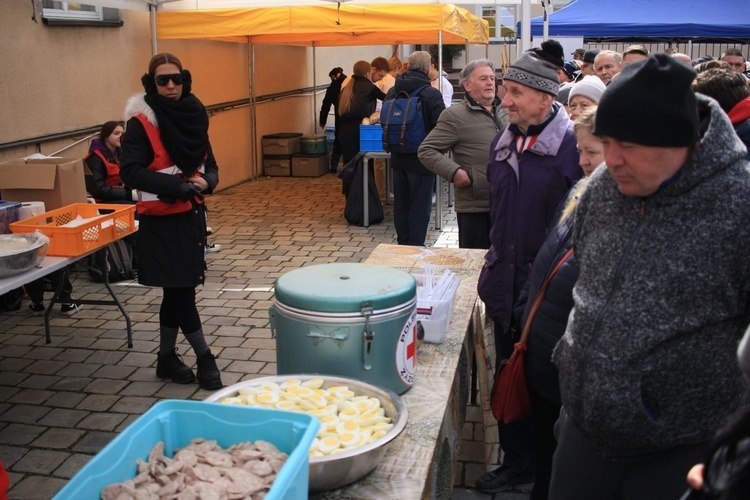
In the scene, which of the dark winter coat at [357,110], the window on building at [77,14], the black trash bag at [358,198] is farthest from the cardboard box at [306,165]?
the window on building at [77,14]

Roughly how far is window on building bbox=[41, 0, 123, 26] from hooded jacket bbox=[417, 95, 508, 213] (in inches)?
152

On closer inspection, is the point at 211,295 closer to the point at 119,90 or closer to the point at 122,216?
the point at 122,216

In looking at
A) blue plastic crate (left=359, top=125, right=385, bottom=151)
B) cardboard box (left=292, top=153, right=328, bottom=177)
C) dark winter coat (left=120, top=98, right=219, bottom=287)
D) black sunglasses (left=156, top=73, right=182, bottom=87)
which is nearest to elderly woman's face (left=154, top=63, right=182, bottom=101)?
black sunglasses (left=156, top=73, right=182, bottom=87)

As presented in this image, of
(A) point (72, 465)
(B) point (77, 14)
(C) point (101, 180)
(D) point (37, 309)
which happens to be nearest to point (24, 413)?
(A) point (72, 465)

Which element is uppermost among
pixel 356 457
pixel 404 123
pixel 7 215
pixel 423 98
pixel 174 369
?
pixel 423 98

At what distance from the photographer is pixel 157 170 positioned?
13.9 ft

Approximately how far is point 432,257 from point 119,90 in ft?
18.1

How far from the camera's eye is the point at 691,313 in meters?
1.84

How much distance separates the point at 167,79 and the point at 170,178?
0.55 meters

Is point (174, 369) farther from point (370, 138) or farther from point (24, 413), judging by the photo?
point (370, 138)

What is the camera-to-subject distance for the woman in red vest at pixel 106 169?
22.1 ft

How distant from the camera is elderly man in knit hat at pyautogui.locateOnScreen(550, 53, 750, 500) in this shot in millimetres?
1827

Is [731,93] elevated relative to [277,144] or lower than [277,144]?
elevated

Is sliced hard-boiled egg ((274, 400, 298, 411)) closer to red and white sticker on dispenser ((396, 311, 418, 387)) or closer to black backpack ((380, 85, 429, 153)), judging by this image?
red and white sticker on dispenser ((396, 311, 418, 387))
